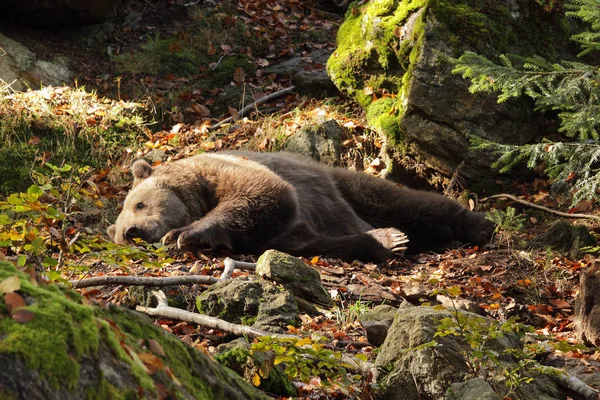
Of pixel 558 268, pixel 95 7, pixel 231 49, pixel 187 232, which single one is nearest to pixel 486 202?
pixel 558 268

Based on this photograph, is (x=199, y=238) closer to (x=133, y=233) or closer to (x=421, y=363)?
(x=133, y=233)

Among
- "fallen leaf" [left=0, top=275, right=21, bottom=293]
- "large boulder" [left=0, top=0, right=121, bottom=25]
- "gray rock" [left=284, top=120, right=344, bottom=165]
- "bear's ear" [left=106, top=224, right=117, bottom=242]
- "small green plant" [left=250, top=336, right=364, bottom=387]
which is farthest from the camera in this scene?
"large boulder" [left=0, top=0, right=121, bottom=25]

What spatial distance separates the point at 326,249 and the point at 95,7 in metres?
6.76

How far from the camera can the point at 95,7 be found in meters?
11.8

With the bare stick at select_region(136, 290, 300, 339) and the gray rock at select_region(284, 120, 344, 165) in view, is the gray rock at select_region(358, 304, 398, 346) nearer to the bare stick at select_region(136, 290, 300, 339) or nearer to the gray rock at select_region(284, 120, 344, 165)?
the bare stick at select_region(136, 290, 300, 339)

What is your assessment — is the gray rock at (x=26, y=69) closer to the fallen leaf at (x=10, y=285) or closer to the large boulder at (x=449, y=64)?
the large boulder at (x=449, y=64)

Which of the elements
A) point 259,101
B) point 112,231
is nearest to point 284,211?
point 112,231

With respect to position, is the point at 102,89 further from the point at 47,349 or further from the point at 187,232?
the point at 47,349

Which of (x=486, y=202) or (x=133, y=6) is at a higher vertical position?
(x=133, y=6)

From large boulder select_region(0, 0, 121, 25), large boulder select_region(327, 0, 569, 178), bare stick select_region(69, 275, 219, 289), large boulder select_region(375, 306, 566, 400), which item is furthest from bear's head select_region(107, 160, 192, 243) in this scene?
large boulder select_region(0, 0, 121, 25)

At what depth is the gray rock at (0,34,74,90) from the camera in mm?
10805

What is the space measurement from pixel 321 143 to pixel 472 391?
688 centimetres

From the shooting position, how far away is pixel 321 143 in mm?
9602

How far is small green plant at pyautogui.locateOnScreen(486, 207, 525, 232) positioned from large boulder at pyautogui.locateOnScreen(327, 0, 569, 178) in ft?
3.54
